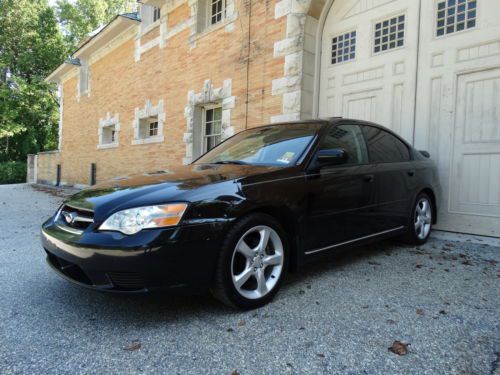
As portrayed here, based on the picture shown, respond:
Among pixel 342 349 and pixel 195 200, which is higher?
pixel 195 200

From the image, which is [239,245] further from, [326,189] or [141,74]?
[141,74]

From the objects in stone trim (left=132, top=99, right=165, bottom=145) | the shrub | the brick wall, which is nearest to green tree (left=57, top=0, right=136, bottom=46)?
the shrub

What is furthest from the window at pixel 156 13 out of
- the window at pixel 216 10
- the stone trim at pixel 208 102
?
the stone trim at pixel 208 102

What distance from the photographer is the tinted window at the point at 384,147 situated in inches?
165

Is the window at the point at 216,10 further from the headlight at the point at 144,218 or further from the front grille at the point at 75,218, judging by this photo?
the headlight at the point at 144,218

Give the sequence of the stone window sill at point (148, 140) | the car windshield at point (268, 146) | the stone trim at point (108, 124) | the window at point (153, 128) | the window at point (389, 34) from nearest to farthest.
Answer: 1. the car windshield at point (268, 146)
2. the window at point (389, 34)
3. the stone window sill at point (148, 140)
4. the window at point (153, 128)
5. the stone trim at point (108, 124)

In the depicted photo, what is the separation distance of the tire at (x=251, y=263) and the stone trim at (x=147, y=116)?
353 inches

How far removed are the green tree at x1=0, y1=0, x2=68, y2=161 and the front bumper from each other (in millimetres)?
30235

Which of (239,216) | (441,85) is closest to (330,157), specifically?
(239,216)

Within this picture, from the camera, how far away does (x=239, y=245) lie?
8.89ft

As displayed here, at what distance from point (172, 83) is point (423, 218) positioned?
8.34 m

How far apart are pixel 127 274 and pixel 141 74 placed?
37.6ft

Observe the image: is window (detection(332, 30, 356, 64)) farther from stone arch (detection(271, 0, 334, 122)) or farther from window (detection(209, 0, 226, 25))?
window (detection(209, 0, 226, 25))

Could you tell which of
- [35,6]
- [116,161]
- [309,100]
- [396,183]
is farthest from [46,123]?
[396,183]
